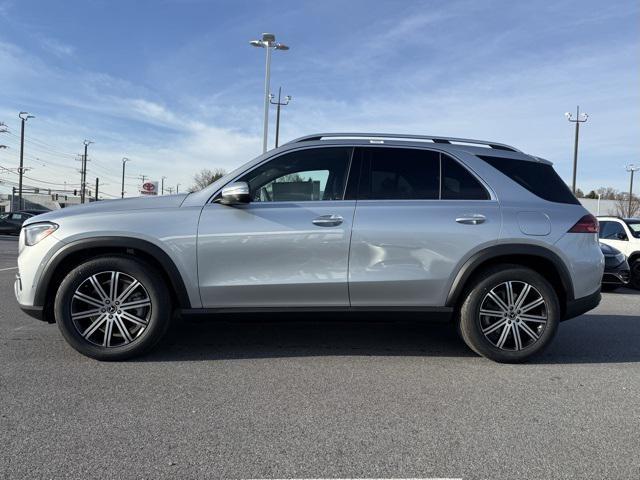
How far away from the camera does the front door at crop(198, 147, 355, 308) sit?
395cm

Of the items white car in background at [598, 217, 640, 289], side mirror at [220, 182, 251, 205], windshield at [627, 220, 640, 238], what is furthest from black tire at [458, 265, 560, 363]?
windshield at [627, 220, 640, 238]

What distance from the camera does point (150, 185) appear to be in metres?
23.5

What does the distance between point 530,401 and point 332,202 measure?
2102 mm

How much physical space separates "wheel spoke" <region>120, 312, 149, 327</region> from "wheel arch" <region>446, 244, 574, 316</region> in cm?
253

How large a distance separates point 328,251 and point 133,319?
1683 mm

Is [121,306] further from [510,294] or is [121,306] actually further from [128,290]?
[510,294]

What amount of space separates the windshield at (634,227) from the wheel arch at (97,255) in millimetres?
10001

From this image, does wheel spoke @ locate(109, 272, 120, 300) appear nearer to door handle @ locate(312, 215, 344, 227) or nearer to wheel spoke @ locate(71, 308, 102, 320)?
wheel spoke @ locate(71, 308, 102, 320)

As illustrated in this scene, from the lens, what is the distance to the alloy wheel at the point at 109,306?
156 inches

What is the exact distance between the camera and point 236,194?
152 inches

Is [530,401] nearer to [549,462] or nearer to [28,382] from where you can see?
[549,462]

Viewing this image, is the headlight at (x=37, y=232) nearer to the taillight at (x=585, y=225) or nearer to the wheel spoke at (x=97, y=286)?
the wheel spoke at (x=97, y=286)

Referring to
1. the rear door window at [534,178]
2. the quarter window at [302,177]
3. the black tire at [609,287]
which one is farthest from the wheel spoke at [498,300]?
the black tire at [609,287]

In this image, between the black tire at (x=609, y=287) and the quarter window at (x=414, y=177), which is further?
the black tire at (x=609, y=287)
